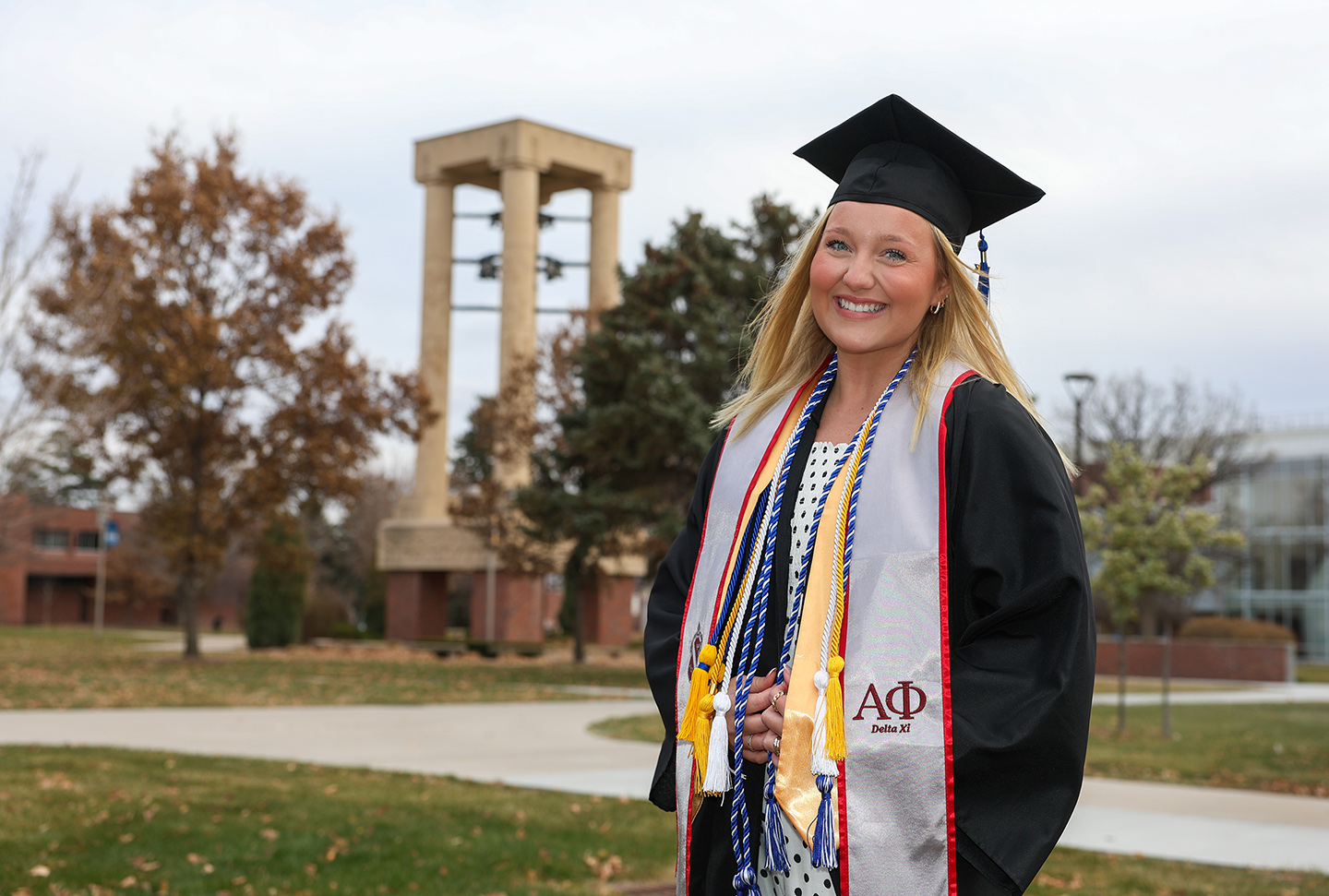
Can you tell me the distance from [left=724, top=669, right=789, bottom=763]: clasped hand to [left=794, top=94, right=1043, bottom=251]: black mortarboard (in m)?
0.96

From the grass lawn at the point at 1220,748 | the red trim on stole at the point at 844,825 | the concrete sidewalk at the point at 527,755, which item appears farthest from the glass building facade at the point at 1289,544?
the red trim on stole at the point at 844,825

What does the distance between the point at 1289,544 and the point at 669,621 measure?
51916 millimetres

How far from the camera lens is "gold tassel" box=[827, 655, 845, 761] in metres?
2.13

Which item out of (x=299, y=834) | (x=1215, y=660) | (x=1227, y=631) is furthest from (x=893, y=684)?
(x=1227, y=631)

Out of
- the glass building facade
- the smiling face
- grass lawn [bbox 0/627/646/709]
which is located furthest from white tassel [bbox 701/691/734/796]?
the glass building facade

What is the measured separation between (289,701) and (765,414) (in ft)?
50.9

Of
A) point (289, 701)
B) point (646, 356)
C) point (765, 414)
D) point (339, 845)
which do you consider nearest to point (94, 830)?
point (339, 845)

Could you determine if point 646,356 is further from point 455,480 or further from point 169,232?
point 455,480

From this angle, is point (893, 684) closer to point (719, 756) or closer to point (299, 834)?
point (719, 756)

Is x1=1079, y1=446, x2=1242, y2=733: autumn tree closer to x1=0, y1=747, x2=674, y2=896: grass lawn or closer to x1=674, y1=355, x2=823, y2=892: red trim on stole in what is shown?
x1=0, y1=747, x2=674, y2=896: grass lawn

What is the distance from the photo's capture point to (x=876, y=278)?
2.45m

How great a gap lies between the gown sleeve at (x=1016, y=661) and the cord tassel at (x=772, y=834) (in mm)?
331

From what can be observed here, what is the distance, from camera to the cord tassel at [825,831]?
210 cm

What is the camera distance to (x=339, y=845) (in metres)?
6.71
